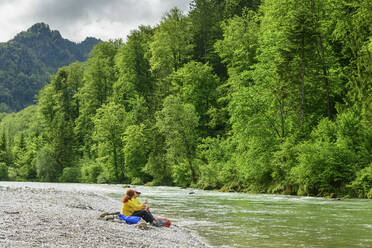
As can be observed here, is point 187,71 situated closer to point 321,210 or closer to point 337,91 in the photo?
point 337,91

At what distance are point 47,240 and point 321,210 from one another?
1514 cm

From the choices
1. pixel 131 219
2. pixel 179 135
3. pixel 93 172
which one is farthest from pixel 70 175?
pixel 131 219

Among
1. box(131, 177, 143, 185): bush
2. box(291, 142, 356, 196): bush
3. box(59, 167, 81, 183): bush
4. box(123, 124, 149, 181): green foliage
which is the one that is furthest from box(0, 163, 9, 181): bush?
box(291, 142, 356, 196): bush

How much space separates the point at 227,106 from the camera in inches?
2140

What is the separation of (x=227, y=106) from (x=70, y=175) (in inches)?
1550

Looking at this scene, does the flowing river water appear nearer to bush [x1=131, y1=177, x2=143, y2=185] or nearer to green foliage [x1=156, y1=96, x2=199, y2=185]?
green foliage [x1=156, y1=96, x2=199, y2=185]

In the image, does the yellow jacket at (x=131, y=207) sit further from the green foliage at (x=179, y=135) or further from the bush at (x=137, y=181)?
the bush at (x=137, y=181)

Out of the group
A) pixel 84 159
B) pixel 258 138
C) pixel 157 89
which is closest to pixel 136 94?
pixel 157 89

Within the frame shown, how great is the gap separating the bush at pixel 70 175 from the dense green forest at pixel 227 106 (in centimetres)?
20

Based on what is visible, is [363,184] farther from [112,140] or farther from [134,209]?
[112,140]

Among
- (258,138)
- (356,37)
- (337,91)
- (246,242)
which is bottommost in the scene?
(246,242)

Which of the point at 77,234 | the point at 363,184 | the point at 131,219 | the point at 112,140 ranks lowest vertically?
the point at 131,219

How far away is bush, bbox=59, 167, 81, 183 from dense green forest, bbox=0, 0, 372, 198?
20cm

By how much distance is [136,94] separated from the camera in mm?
77625
